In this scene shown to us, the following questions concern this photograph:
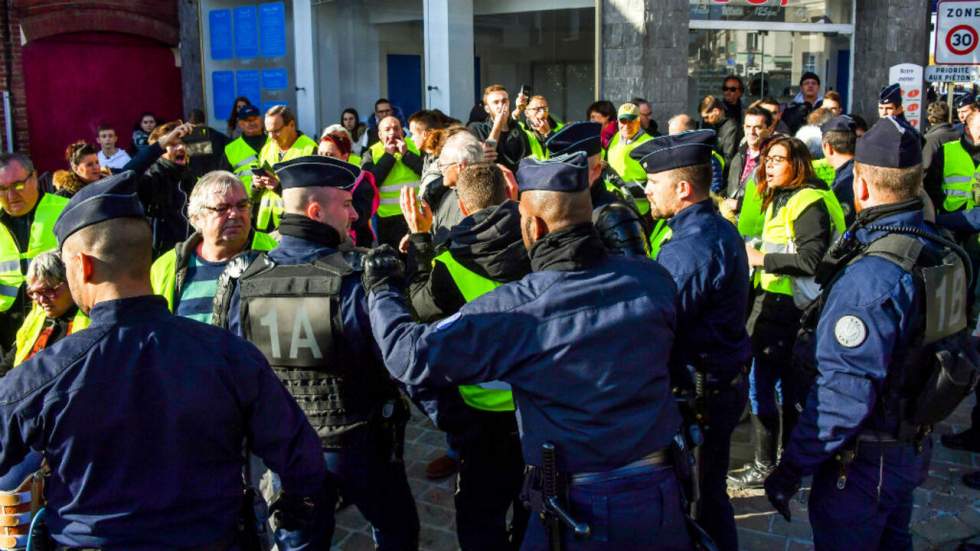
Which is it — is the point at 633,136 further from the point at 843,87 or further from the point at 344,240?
the point at 843,87

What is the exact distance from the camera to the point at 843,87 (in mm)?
12578

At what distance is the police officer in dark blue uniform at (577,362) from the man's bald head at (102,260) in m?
0.77

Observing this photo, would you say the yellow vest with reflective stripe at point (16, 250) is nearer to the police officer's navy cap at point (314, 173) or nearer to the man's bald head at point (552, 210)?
the police officer's navy cap at point (314, 173)

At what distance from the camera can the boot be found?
197 inches

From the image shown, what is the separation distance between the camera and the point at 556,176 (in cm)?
263

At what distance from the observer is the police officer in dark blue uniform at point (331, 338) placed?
3123 mm

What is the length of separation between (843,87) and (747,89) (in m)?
1.79

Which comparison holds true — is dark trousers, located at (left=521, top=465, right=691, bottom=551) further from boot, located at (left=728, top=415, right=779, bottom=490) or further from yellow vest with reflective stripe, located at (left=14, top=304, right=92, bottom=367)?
boot, located at (left=728, top=415, right=779, bottom=490)

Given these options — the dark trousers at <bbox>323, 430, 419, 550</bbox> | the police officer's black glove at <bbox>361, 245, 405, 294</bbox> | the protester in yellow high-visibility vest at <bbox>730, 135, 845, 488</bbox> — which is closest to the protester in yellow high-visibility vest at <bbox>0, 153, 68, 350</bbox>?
the dark trousers at <bbox>323, 430, 419, 550</bbox>

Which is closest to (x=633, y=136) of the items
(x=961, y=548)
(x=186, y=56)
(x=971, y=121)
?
(x=971, y=121)

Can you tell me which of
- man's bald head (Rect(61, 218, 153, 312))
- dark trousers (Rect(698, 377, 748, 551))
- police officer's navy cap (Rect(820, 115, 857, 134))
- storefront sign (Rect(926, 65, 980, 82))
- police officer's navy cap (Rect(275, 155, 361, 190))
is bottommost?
dark trousers (Rect(698, 377, 748, 551))

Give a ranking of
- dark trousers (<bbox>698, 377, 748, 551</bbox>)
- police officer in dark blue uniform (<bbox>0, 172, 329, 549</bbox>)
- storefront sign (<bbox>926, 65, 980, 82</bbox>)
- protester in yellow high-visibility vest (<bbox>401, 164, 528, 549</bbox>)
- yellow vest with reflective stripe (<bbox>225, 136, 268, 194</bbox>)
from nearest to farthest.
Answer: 1. police officer in dark blue uniform (<bbox>0, 172, 329, 549</bbox>)
2. protester in yellow high-visibility vest (<bbox>401, 164, 528, 549</bbox>)
3. dark trousers (<bbox>698, 377, 748, 551</bbox>)
4. yellow vest with reflective stripe (<bbox>225, 136, 268, 194</bbox>)
5. storefront sign (<bbox>926, 65, 980, 82</bbox>)

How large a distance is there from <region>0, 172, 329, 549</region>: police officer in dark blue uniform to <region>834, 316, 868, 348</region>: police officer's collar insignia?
1922 millimetres

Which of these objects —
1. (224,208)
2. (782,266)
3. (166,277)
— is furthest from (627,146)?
(166,277)
